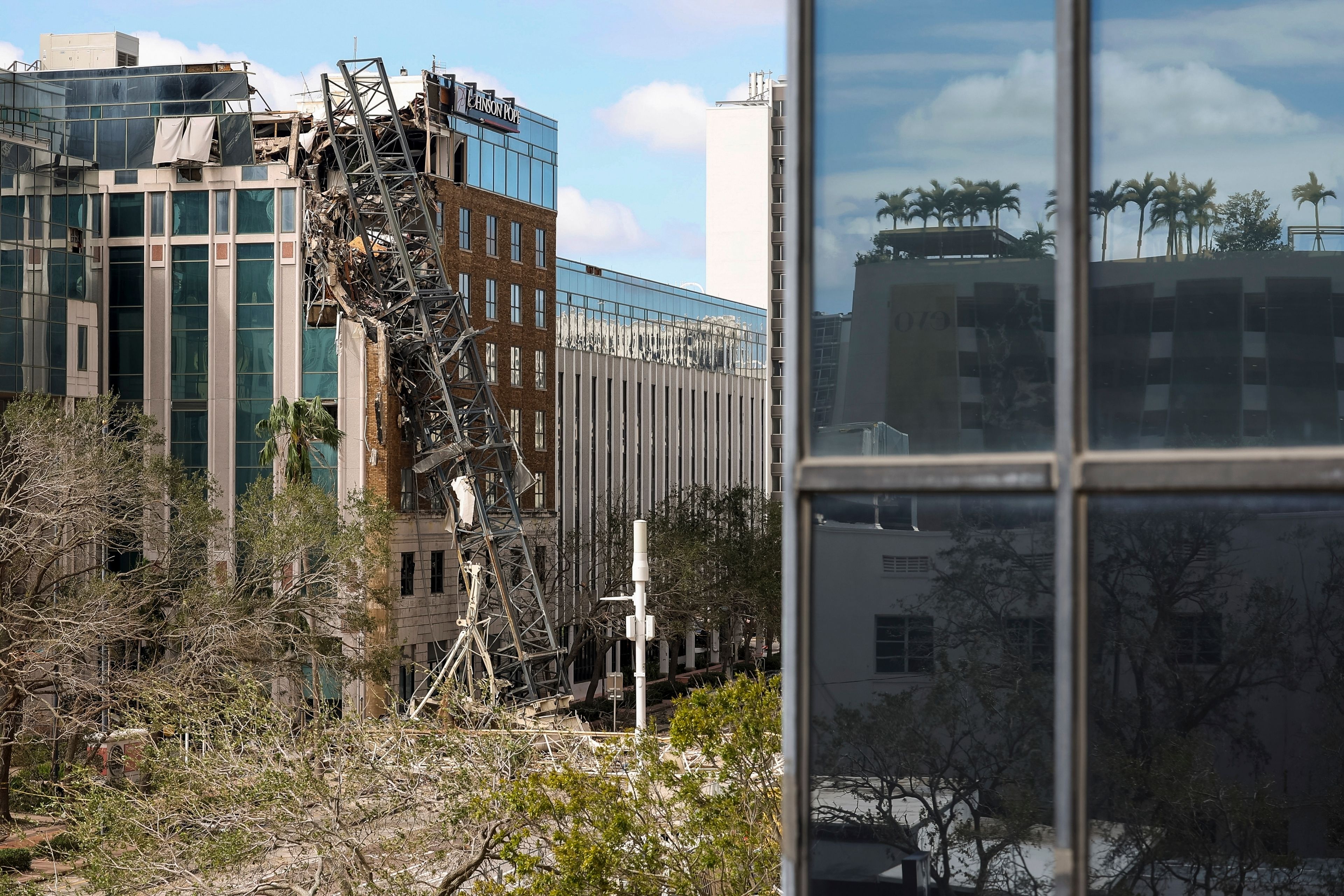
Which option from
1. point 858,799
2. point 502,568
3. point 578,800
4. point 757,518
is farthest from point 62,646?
point 757,518

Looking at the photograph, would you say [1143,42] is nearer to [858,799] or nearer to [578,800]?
[858,799]

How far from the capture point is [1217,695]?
431 cm

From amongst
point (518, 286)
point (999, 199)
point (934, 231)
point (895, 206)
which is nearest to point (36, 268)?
point (518, 286)

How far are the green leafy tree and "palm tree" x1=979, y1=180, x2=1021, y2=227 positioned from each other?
0.63m

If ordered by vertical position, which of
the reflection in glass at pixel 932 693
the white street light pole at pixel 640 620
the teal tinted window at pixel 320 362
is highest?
the teal tinted window at pixel 320 362

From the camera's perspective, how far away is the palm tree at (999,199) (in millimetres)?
4598

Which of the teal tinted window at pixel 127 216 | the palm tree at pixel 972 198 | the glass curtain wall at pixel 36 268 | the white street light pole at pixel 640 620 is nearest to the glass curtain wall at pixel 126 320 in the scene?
the teal tinted window at pixel 127 216

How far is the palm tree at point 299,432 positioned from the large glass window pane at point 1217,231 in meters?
52.5

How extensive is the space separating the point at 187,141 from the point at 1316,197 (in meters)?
64.0

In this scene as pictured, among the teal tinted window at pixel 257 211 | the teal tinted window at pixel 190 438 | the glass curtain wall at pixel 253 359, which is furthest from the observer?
the teal tinted window at pixel 190 438

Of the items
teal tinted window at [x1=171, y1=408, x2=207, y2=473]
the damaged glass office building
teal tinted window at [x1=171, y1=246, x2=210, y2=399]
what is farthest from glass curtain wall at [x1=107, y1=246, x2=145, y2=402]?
teal tinted window at [x1=171, y1=408, x2=207, y2=473]

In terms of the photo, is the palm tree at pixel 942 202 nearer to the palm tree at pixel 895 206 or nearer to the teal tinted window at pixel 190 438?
the palm tree at pixel 895 206

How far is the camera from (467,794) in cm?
2200

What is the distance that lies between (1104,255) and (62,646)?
3568 cm
